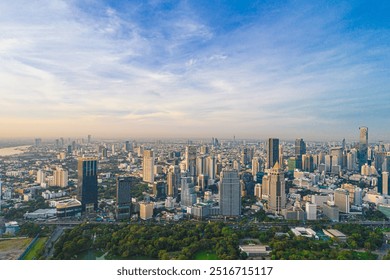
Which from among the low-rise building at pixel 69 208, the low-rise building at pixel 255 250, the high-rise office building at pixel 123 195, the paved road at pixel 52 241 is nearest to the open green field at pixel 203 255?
the low-rise building at pixel 255 250

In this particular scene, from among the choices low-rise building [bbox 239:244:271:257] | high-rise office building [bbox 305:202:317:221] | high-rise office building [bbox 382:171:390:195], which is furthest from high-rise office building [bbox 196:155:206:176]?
high-rise office building [bbox 382:171:390:195]

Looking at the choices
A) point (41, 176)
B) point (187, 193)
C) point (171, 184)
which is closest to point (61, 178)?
point (41, 176)

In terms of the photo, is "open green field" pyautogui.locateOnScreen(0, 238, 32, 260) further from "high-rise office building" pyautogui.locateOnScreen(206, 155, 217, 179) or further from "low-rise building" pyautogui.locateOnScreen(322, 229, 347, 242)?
"high-rise office building" pyautogui.locateOnScreen(206, 155, 217, 179)

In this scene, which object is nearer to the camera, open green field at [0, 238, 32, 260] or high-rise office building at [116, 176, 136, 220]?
open green field at [0, 238, 32, 260]

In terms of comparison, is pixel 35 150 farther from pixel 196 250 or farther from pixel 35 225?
pixel 196 250

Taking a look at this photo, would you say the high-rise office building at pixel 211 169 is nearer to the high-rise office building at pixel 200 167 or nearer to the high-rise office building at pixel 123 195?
the high-rise office building at pixel 200 167

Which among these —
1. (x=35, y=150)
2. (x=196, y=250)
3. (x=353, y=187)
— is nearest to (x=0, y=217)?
(x=35, y=150)

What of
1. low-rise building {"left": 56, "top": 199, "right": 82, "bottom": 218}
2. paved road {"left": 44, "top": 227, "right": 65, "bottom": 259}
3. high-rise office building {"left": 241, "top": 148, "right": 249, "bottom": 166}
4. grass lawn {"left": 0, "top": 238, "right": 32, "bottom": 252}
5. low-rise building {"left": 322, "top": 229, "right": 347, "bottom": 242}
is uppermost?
high-rise office building {"left": 241, "top": 148, "right": 249, "bottom": 166}
